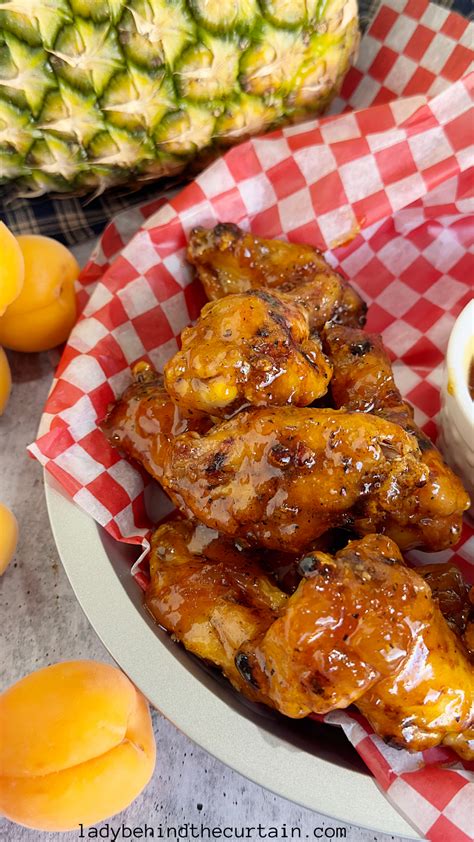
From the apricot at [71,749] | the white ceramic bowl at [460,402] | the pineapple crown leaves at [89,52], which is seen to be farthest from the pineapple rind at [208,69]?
the apricot at [71,749]

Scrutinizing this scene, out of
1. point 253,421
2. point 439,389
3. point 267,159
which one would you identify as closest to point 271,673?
point 253,421

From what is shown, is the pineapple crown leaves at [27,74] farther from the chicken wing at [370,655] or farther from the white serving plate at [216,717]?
the chicken wing at [370,655]


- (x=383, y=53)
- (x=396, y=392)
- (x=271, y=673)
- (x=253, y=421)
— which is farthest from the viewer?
(x=383, y=53)

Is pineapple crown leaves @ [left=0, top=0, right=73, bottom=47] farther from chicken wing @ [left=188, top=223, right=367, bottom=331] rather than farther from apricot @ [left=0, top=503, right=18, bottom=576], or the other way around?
apricot @ [left=0, top=503, right=18, bottom=576]

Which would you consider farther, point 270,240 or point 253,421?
point 270,240

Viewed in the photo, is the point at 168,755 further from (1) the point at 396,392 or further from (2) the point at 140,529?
(1) the point at 396,392

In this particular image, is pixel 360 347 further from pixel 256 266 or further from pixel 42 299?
pixel 42 299
